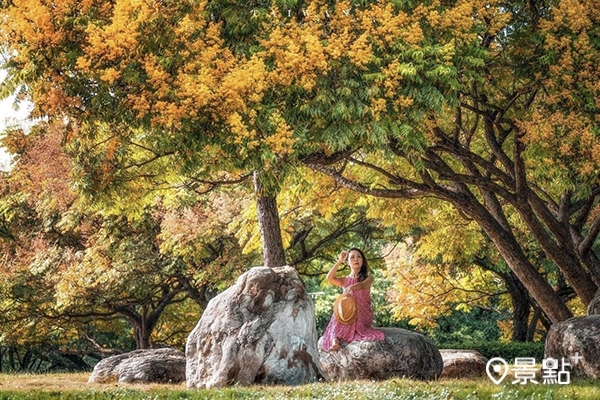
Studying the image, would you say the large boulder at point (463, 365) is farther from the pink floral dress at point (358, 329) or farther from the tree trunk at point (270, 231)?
the tree trunk at point (270, 231)

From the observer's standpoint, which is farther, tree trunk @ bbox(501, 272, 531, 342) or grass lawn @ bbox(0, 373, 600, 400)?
tree trunk @ bbox(501, 272, 531, 342)

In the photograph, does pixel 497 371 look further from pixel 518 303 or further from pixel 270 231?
pixel 518 303

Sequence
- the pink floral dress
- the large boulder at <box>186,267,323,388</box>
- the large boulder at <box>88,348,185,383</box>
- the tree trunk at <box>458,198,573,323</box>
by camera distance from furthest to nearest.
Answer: the tree trunk at <box>458,198,573,323</box>, the large boulder at <box>88,348,185,383</box>, the pink floral dress, the large boulder at <box>186,267,323,388</box>

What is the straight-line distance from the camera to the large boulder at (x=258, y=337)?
38.2ft

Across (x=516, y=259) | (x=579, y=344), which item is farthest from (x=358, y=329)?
(x=516, y=259)

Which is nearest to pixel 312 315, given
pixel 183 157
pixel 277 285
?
pixel 277 285

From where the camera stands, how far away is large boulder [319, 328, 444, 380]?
12727 mm

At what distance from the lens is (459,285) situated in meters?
26.2

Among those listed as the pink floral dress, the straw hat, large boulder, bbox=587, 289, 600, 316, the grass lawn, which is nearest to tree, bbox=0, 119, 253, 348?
the pink floral dress

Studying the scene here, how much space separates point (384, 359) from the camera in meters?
12.7

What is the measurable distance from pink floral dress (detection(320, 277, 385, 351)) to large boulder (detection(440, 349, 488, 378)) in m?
3.38

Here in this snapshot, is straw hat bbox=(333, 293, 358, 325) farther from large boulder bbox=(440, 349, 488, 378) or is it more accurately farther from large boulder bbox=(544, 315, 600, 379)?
large boulder bbox=(440, 349, 488, 378)

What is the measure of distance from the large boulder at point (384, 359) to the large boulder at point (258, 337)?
3.34 ft

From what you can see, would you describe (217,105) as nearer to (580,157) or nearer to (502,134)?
(580,157)
